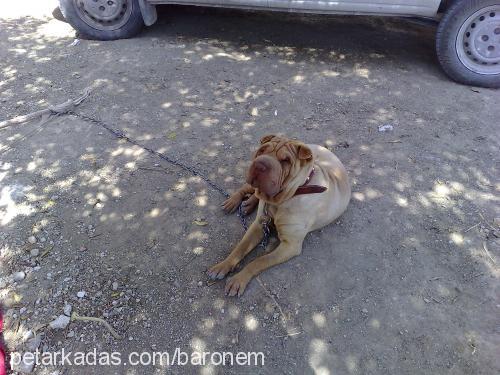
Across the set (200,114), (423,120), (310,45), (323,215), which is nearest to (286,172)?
(323,215)

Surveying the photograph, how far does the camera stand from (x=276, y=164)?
2.71 m

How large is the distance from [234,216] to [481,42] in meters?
4.10

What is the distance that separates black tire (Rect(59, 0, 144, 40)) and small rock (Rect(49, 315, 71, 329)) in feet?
15.2

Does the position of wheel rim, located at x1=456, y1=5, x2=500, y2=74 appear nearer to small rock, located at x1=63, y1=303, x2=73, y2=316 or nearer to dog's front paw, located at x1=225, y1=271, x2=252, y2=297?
dog's front paw, located at x1=225, y1=271, x2=252, y2=297

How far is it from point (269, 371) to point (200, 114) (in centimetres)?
311

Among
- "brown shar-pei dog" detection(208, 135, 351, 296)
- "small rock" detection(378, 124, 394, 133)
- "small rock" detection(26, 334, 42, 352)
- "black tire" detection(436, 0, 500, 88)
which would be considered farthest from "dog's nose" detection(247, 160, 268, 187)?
"black tire" detection(436, 0, 500, 88)

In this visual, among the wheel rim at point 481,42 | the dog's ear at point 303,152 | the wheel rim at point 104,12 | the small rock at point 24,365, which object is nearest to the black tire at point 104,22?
the wheel rim at point 104,12

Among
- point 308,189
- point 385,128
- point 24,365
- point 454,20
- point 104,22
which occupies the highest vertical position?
point 454,20

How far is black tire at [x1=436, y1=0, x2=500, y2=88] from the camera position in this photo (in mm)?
5094

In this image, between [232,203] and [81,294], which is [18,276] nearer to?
[81,294]

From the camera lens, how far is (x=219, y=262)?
3.28 metres

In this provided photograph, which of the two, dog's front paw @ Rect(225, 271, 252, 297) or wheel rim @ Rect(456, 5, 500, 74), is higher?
wheel rim @ Rect(456, 5, 500, 74)

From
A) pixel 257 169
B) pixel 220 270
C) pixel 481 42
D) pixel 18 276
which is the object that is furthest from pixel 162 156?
pixel 481 42

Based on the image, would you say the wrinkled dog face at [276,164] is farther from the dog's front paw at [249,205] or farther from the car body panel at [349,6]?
the car body panel at [349,6]
